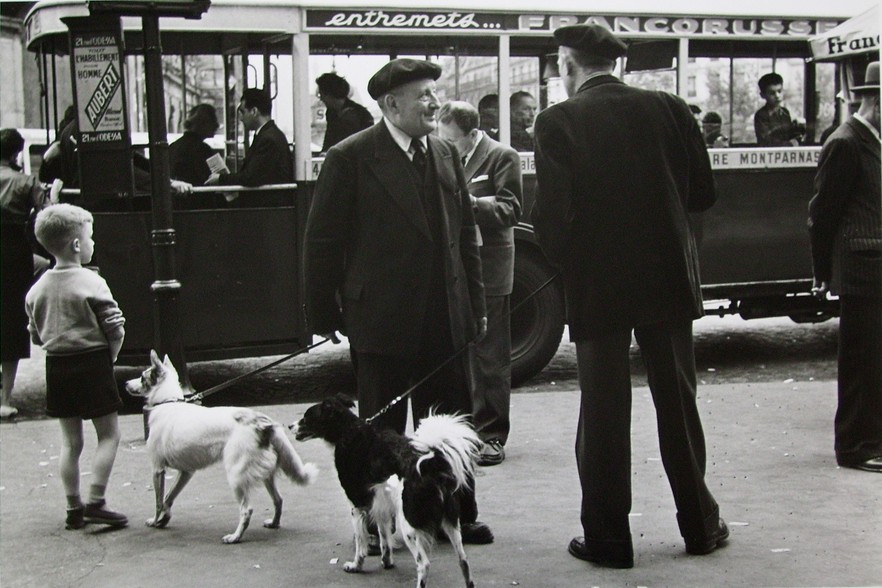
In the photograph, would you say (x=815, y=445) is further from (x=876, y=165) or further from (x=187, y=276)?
(x=187, y=276)

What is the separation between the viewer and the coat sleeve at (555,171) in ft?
14.5

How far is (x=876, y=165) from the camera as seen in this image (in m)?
5.74

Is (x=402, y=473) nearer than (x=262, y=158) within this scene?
Yes

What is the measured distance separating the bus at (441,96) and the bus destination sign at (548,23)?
0.03ft

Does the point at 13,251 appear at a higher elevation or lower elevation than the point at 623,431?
higher

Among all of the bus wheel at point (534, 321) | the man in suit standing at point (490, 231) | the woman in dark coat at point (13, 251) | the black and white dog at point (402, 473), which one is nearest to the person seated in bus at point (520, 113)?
the bus wheel at point (534, 321)

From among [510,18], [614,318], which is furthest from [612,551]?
[510,18]

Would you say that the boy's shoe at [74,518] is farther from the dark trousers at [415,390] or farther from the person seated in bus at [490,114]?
the person seated in bus at [490,114]

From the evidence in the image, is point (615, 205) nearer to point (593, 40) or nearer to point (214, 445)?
point (593, 40)

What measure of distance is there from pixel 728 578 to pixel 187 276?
14.4 feet

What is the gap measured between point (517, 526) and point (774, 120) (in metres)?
4.76

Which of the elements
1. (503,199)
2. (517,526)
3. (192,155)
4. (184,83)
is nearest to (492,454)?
(517,526)

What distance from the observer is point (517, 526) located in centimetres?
512

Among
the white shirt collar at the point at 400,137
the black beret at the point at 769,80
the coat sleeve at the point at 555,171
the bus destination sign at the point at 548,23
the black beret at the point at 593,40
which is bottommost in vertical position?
the coat sleeve at the point at 555,171
